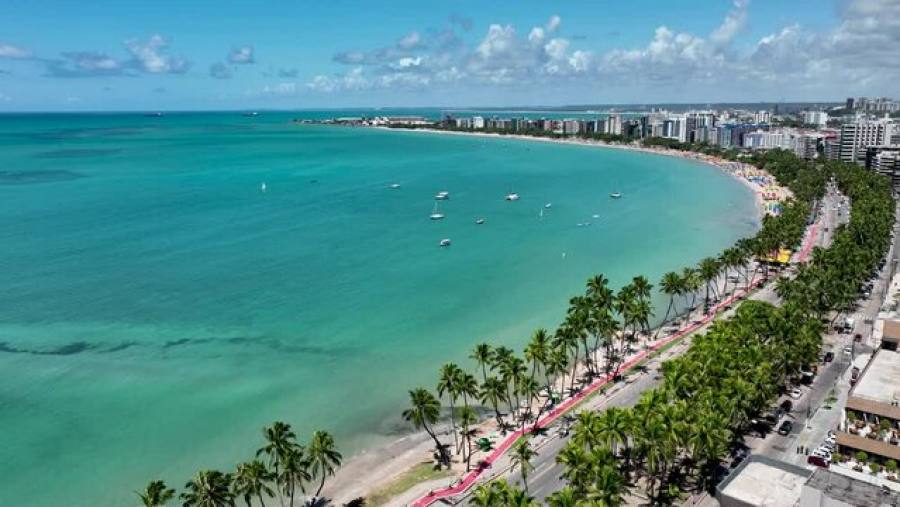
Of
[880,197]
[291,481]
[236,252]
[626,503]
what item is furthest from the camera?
[880,197]

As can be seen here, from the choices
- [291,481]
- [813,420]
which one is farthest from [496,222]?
[291,481]

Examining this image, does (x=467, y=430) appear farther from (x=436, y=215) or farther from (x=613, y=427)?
(x=436, y=215)

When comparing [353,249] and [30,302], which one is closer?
[30,302]

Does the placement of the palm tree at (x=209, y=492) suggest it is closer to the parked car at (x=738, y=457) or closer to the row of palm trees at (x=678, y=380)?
the row of palm trees at (x=678, y=380)

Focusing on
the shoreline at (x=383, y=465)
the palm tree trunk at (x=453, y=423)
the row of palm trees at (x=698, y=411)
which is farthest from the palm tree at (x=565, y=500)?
the palm tree trunk at (x=453, y=423)

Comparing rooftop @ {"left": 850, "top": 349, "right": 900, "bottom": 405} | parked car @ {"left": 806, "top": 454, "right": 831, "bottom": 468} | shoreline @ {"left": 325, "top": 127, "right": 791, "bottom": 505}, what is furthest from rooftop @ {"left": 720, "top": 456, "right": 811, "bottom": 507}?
shoreline @ {"left": 325, "top": 127, "right": 791, "bottom": 505}

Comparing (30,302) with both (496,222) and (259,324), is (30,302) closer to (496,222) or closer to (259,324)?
(259,324)

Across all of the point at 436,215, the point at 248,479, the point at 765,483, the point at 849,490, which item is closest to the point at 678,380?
the point at 765,483
